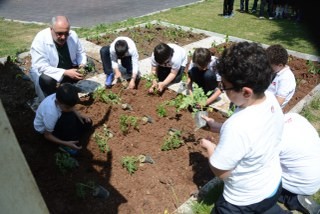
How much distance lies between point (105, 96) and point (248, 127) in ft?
10.0

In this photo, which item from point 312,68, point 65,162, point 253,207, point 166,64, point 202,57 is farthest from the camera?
point 312,68

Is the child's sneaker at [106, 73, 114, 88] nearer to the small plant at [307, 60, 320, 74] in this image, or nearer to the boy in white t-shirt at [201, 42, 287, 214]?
the boy in white t-shirt at [201, 42, 287, 214]

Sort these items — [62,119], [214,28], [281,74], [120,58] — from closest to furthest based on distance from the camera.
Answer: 1. [62,119]
2. [281,74]
3. [120,58]
4. [214,28]

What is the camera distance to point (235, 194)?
236 cm

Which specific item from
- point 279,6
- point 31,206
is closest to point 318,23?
point 279,6

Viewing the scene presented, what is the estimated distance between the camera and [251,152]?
81.8 inches

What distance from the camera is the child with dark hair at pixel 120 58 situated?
485 centimetres

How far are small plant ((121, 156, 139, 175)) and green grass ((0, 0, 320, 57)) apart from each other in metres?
4.50

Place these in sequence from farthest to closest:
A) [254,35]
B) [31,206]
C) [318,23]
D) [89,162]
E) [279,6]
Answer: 1. [279,6]
2. [318,23]
3. [254,35]
4. [89,162]
5. [31,206]

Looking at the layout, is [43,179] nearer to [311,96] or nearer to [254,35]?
[311,96]

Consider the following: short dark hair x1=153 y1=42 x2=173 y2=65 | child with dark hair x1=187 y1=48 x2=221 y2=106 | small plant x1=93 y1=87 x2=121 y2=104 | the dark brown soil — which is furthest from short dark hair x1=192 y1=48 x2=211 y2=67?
small plant x1=93 y1=87 x2=121 y2=104

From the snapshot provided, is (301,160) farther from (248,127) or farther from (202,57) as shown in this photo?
(202,57)

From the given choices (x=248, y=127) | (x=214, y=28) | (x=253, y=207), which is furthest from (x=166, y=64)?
(x=214, y=28)

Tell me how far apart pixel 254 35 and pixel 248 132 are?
7088 mm
